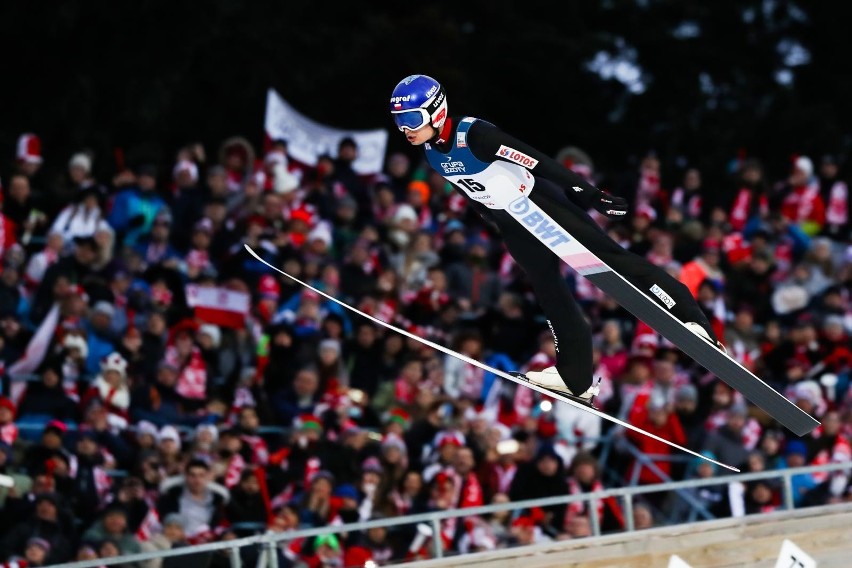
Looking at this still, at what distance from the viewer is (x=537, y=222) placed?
895 centimetres

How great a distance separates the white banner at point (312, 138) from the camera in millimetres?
14516

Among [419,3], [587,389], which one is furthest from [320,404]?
[419,3]

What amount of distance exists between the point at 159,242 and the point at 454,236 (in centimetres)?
A: 235

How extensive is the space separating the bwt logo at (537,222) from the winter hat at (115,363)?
3760 millimetres

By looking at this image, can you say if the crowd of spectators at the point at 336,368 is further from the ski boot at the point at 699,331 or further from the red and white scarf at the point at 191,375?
the ski boot at the point at 699,331

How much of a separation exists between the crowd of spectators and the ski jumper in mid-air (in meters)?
1.22

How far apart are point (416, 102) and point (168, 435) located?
140 inches

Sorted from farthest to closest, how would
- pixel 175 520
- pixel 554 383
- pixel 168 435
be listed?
1. pixel 168 435
2. pixel 175 520
3. pixel 554 383

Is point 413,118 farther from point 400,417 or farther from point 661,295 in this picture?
point 400,417

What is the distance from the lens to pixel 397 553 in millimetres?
10695

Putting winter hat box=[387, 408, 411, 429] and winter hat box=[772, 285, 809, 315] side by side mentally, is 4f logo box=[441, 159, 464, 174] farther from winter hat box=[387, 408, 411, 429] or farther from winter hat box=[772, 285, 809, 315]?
winter hat box=[772, 285, 809, 315]

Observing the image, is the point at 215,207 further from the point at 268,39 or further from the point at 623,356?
the point at 268,39

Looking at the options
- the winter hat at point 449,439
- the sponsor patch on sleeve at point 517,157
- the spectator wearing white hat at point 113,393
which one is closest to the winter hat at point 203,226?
the spectator wearing white hat at point 113,393

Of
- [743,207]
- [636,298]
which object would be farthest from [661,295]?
[743,207]
